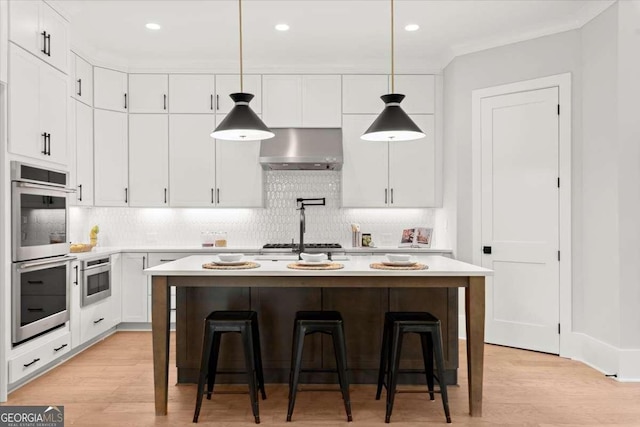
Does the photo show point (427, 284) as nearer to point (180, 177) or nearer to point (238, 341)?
point (238, 341)

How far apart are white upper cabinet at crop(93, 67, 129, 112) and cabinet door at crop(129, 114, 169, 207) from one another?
19cm

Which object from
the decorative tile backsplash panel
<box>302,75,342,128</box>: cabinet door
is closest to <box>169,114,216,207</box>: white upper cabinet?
the decorative tile backsplash panel

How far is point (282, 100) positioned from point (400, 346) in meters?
3.40

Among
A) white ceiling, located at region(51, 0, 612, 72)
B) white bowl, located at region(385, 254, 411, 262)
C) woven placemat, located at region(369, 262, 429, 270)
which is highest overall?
white ceiling, located at region(51, 0, 612, 72)

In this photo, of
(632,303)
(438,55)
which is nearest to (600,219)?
(632,303)

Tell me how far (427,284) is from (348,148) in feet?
9.17

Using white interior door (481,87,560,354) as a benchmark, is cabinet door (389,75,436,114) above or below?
above

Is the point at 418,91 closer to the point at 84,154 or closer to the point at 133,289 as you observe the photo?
the point at 84,154

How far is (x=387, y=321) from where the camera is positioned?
3.15m

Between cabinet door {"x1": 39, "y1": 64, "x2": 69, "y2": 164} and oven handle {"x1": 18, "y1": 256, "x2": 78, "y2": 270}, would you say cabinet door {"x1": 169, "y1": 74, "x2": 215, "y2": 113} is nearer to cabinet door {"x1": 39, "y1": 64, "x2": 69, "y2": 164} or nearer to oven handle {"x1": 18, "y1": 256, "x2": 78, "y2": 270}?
cabinet door {"x1": 39, "y1": 64, "x2": 69, "y2": 164}

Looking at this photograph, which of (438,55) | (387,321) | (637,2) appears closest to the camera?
(387,321)

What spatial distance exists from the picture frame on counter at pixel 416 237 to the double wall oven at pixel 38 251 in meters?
3.42

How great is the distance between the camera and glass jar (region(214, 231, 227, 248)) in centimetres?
549

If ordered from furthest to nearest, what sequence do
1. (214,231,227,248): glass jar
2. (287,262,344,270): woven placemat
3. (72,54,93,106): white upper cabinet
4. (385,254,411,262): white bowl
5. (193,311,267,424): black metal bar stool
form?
(214,231,227,248): glass jar
(72,54,93,106): white upper cabinet
(385,254,411,262): white bowl
(287,262,344,270): woven placemat
(193,311,267,424): black metal bar stool
